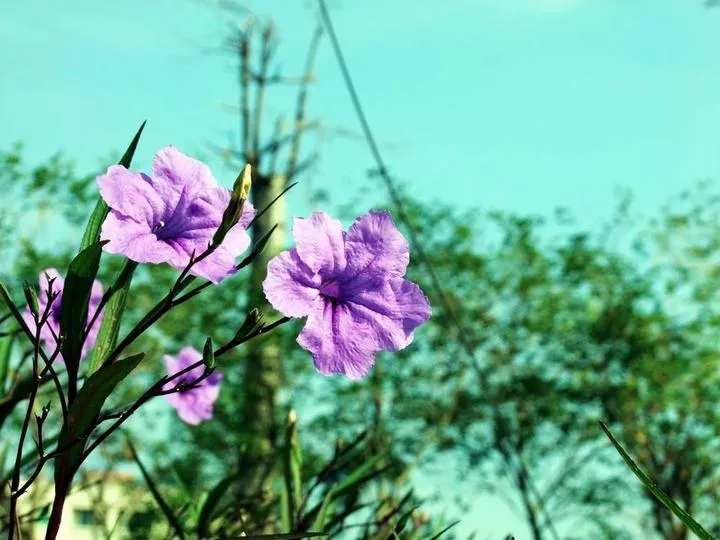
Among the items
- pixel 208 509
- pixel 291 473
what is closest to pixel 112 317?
pixel 208 509

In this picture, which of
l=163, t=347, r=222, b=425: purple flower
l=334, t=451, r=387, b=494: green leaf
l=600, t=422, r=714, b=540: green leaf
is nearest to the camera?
l=600, t=422, r=714, b=540: green leaf

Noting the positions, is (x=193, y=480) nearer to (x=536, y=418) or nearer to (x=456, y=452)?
(x=456, y=452)

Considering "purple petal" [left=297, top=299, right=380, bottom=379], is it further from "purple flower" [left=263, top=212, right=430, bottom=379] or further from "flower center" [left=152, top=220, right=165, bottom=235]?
"flower center" [left=152, top=220, right=165, bottom=235]

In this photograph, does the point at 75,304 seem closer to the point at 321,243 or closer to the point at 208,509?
the point at 321,243

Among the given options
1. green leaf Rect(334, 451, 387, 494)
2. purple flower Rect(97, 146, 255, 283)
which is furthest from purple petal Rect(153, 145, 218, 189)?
green leaf Rect(334, 451, 387, 494)

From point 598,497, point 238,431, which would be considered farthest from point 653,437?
point 238,431

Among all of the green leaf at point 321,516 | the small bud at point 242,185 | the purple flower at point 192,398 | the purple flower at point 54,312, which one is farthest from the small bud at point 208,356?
the purple flower at point 192,398
